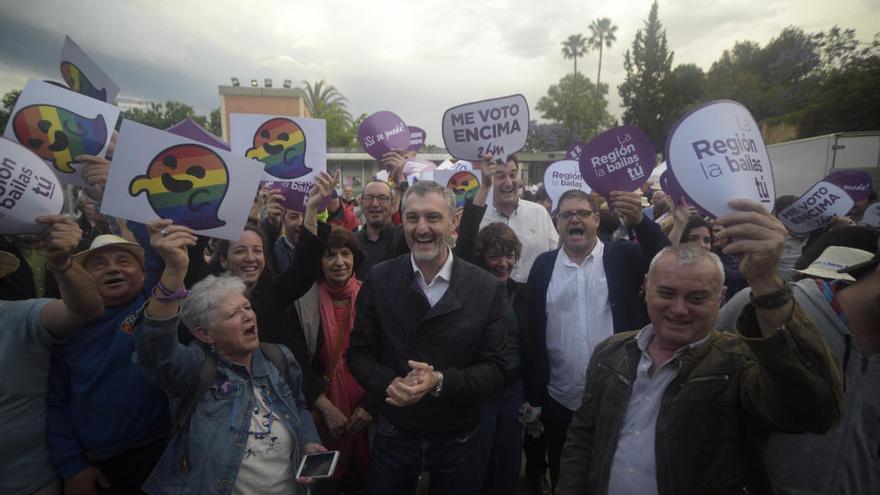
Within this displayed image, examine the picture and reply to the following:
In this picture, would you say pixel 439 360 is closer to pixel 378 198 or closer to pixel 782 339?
pixel 782 339

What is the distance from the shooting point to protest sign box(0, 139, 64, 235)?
189cm

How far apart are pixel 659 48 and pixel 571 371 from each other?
56.0 meters

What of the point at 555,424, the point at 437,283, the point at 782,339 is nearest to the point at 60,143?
the point at 437,283

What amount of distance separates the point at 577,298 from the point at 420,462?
1537 mm

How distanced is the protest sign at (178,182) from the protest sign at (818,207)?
5.46 meters

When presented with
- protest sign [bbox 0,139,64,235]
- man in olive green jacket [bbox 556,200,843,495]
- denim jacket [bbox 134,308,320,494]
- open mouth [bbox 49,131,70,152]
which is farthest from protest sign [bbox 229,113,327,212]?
man in olive green jacket [bbox 556,200,843,495]

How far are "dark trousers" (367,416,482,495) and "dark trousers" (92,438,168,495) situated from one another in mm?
1268

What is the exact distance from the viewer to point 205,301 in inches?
88.5

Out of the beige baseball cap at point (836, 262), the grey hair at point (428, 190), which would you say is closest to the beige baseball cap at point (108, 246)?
the grey hair at point (428, 190)

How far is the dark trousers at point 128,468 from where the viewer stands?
2.23 m

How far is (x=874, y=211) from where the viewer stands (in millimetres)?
5469

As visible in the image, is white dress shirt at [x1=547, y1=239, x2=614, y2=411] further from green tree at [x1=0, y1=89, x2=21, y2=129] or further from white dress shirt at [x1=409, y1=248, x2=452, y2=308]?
green tree at [x1=0, y1=89, x2=21, y2=129]

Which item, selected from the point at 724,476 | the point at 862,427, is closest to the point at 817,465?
the point at 862,427

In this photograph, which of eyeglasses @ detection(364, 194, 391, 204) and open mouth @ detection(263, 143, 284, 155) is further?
eyeglasses @ detection(364, 194, 391, 204)
